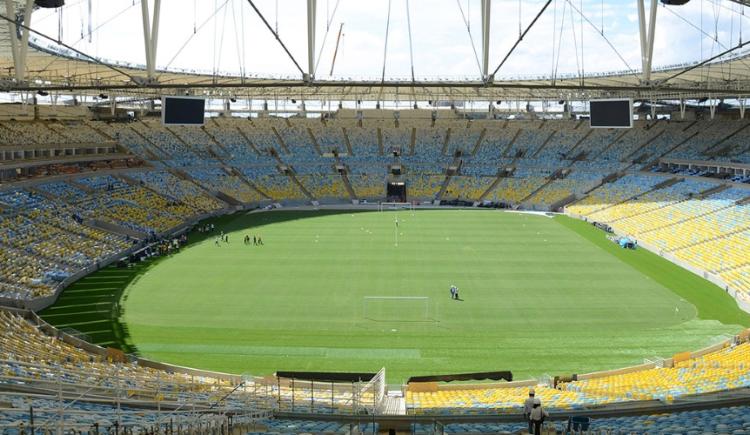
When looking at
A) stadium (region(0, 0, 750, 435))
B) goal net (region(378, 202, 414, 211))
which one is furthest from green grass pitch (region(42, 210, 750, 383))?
goal net (region(378, 202, 414, 211))

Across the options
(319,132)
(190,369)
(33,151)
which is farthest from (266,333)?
(319,132)

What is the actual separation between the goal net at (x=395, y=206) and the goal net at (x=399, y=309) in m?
29.9

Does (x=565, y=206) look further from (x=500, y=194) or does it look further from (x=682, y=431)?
(x=682, y=431)

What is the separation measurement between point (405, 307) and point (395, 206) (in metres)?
32.4

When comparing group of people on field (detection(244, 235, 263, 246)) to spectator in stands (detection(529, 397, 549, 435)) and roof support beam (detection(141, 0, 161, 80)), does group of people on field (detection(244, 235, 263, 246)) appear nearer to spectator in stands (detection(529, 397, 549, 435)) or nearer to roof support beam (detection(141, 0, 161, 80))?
roof support beam (detection(141, 0, 161, 80))

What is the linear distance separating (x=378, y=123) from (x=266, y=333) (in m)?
52.5

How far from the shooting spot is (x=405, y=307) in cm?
2670

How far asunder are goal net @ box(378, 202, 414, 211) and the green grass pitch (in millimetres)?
16513

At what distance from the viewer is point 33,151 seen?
155 ft

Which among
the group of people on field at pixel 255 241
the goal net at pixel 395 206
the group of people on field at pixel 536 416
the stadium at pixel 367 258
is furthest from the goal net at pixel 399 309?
the goal net at pixel 395 206

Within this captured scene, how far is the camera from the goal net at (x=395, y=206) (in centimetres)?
5847

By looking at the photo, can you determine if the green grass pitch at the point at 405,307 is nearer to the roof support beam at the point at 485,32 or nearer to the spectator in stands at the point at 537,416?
the roof support beam at the point at 485,32

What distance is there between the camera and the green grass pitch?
851 inches

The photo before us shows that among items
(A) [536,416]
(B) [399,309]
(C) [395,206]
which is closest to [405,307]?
(B) [399,309]
